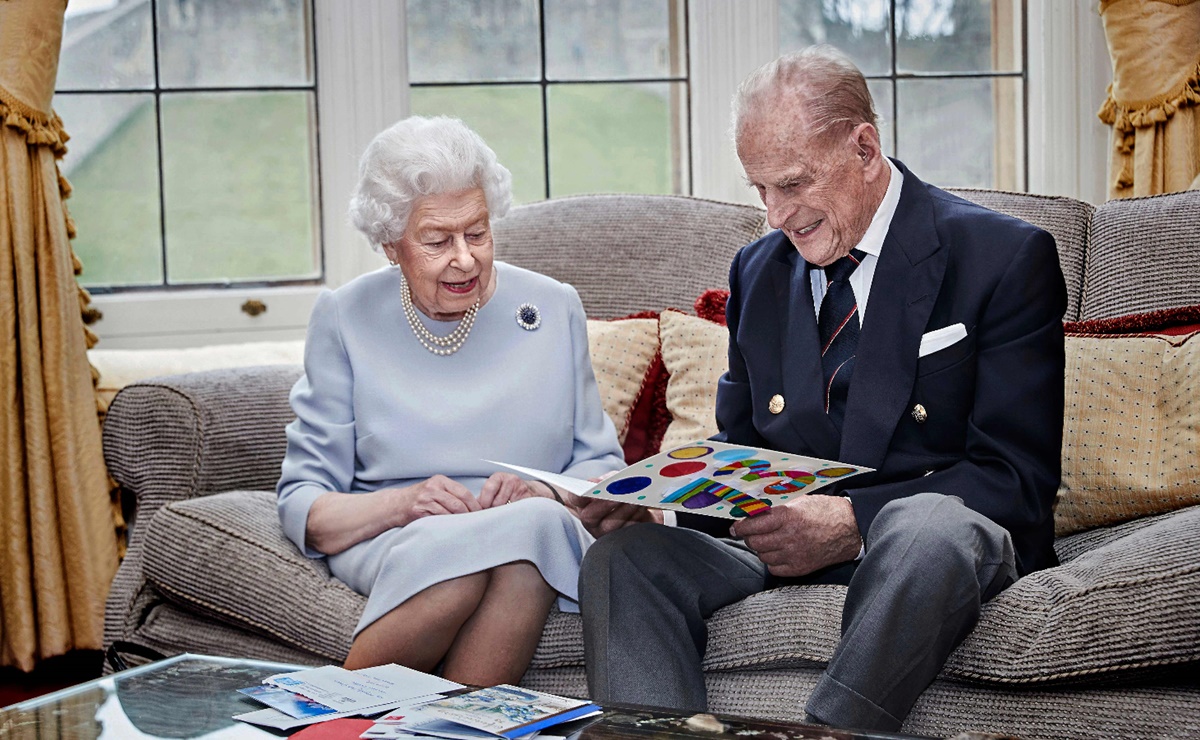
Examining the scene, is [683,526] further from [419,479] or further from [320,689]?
[320,689]

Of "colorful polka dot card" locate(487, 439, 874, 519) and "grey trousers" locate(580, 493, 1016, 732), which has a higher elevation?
"colorful polka dot card" locate(487, 439, 874, 519)

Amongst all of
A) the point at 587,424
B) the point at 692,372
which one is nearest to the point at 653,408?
the point at 692,372

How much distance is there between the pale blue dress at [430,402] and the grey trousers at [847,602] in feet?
0.74

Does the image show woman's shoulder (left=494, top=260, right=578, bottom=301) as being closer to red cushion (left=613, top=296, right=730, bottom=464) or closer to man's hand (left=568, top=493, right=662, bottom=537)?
red cushion (left=613, top=296, right=730, bottom=464)

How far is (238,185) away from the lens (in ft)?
10.4

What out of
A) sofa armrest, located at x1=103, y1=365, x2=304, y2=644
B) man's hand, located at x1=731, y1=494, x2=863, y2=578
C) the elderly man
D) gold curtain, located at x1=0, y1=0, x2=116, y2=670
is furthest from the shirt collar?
gold curtain, located at x1=0, y1=0, x2=116, y2=670

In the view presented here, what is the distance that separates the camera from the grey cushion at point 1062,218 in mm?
2133

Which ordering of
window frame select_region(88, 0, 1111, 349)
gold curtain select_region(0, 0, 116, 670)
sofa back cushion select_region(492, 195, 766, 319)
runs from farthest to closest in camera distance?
window frame select_region(88, 0, 1111, 349) → gold curtain select_region(0, 0, 116, 670) → sofa back cushion select_region(492, 195, 766, 319)

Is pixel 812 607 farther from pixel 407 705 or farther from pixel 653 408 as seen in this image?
pixel 653 408

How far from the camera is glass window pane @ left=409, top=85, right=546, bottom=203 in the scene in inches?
126

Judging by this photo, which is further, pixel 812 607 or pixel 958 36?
pixel 958 36

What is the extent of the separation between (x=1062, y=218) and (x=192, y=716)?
5.58 feet

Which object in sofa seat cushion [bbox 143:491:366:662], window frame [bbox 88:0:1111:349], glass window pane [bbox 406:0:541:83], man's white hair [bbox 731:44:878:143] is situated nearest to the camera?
man's white hair [bbox 731:44:878:143]

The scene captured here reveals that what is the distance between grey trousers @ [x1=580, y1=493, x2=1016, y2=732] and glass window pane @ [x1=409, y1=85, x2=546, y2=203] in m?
1.73
